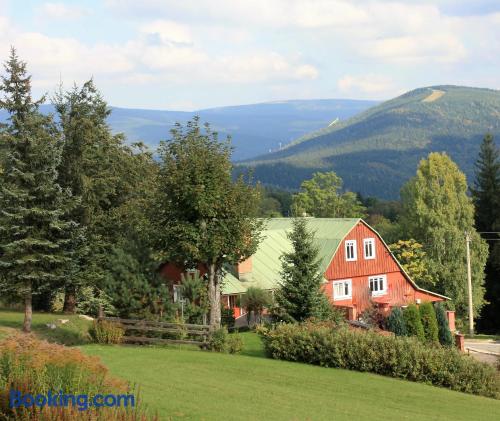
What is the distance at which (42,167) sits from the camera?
31.2 metres

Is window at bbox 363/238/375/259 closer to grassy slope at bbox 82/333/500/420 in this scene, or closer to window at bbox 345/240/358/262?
window at bbox 345/240/358/262

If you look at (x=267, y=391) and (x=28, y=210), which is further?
(x=28, y=210)

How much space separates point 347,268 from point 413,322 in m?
7.96

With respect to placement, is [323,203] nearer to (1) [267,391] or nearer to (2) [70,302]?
(2) [70,302]

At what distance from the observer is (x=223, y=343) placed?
2725 centimetres

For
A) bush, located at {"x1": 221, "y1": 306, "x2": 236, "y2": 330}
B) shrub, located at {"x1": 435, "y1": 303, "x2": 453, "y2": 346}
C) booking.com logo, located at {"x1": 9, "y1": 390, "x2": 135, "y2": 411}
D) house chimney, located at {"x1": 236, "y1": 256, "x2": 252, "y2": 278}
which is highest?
house chimney, located at {"x1": 236, "y1": 256, "x2": 252, "y2": 278}

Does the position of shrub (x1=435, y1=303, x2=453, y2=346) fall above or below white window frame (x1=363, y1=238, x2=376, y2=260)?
below

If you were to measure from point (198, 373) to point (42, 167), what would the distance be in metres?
14.8

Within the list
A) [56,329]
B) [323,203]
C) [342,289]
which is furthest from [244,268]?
[323,203]

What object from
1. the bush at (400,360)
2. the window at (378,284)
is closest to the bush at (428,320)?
the window at (378,284)

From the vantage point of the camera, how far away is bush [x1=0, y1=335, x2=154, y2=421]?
10828 mm

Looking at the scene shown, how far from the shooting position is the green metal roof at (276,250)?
43.3 metres

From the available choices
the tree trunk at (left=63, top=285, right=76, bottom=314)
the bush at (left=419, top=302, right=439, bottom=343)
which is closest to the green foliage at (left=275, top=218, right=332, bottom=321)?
the bush at (left=419, top=302, right=439, bottom=343)

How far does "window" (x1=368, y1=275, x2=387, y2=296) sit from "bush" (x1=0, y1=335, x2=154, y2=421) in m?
37.9
